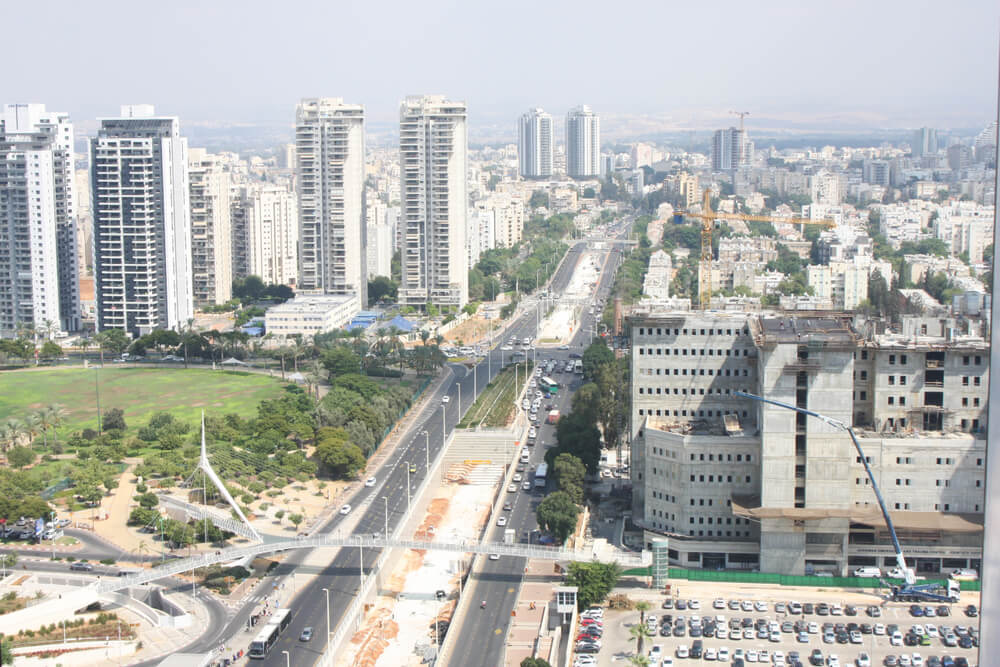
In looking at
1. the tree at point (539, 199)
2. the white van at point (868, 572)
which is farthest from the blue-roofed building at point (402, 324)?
the tree at point (539, 199)

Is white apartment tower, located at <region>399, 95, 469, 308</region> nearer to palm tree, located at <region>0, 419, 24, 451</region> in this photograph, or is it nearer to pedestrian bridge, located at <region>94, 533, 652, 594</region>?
palm tree, located at <region>0, 419, 24, 451</region>

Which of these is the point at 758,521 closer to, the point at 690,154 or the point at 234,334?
the point at 234,334

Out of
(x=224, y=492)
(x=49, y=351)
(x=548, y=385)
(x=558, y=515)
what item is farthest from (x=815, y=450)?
(x=49, y=351)

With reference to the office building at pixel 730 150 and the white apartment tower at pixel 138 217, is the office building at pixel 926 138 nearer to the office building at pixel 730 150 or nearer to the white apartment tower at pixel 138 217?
the white apartment tower at pixel 138 217

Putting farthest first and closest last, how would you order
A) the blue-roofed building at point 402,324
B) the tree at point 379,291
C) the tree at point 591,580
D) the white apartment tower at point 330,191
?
the tree at point 379,291
the white apartment tower at point 330,191
the blue-roofed building at point 402,324
the tree at point 591,580

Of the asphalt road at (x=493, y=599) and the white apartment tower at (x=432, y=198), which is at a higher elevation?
the white apartment tower at (x=432, y=198)

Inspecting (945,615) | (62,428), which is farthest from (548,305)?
(945,615)

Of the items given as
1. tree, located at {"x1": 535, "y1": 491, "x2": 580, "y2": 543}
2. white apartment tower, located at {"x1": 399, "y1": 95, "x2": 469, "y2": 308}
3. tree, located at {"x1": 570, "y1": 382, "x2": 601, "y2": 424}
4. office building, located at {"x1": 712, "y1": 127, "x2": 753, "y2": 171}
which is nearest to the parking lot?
tree, located at {"x1": 535, "y1": 491, "x2": 580, "y2": 543}
